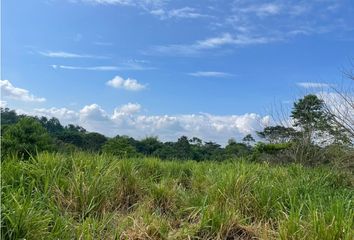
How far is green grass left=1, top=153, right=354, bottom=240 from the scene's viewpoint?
13.4 ft

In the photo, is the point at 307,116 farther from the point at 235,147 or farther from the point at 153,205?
the point at 153,205

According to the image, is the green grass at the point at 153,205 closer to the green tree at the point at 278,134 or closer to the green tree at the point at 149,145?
the green tree at the point at 278,134

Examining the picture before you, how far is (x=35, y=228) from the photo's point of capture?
375 cm

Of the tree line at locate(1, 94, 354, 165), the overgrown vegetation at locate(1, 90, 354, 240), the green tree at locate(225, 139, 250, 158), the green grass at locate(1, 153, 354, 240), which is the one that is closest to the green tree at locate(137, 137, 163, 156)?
the tree line at locate(1, 94, 354, 165)

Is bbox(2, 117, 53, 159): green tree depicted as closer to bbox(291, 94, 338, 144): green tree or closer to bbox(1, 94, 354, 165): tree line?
bbox(1, 94, 354, 165): tree line

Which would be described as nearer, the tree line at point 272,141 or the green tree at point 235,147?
the tree line at point 272,141

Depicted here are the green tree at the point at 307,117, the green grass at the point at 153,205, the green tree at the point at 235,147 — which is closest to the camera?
the green grass at the point at 153,205

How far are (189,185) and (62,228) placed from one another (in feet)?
10.6

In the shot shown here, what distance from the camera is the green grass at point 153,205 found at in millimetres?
4074

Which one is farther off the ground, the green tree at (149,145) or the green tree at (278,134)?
the green tree at (278,134)

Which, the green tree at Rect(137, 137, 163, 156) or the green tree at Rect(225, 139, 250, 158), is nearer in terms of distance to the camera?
the green tree at Rect(137, 137, 163, 156)

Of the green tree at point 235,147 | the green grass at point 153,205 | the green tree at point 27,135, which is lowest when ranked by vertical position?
Result: the green grass at point 153,205

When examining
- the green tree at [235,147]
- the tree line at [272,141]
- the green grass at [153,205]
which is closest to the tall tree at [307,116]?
the tree line at [272,141]

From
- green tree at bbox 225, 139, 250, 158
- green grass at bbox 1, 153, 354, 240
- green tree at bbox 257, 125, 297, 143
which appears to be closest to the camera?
green grass at bbox 1, 153, 354, 240
